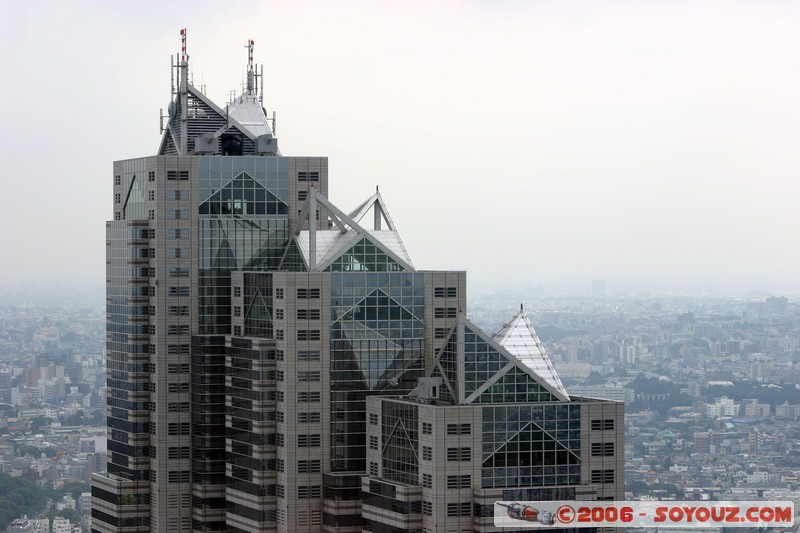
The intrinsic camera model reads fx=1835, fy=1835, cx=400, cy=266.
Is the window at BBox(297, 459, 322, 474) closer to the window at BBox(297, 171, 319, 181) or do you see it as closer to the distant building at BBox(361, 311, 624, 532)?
the distant building at BBox(361, 311, 624, 532)

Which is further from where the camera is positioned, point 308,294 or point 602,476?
point 308,294

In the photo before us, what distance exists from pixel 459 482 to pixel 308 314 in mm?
19570

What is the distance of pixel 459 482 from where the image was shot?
396 ft

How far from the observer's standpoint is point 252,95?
15500 centimetres

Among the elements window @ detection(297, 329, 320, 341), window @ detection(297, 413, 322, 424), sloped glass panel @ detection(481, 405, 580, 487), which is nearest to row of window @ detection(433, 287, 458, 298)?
window @ detection(297, 329, 320, 341)

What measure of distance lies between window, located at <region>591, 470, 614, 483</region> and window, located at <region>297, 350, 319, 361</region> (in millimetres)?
22516

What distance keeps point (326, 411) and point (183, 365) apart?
18.0 m

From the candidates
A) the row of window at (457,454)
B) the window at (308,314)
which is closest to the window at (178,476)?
the window at (308,314)

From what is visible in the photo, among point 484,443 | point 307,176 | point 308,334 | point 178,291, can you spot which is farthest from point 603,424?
point 178,291

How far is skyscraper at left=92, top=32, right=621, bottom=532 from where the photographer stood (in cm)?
13325

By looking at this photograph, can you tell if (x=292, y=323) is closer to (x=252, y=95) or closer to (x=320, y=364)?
(x=320, y=364)

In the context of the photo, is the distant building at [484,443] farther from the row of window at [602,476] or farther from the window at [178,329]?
the window at [178,329]

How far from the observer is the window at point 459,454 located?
395 ft

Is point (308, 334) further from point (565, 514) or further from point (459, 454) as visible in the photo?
point (565, 514)
